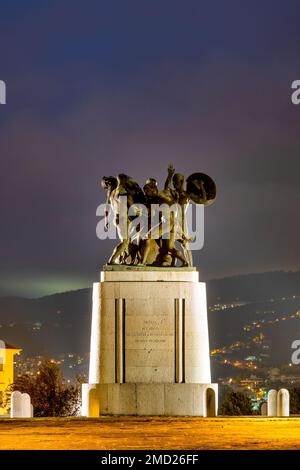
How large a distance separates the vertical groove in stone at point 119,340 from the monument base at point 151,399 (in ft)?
1.75

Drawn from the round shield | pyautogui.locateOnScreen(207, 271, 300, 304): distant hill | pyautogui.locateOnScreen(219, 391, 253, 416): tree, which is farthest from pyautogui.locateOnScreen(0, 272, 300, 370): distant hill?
the round shield

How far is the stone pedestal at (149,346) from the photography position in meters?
45.8

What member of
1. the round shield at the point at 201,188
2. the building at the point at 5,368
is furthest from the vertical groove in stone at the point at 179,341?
the building at the point at 5,368

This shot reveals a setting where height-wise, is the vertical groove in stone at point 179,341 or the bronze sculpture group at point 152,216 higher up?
the bronze sculpture group at point 152,216

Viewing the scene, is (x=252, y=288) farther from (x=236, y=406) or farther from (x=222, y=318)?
(x=236, y=406)

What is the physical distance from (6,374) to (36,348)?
48.0 m

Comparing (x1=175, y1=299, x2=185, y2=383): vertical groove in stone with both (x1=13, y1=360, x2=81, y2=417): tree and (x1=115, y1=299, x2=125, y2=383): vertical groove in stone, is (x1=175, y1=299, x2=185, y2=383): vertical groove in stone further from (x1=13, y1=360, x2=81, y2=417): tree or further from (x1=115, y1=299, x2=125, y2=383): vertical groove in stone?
(x1=13, y1=360, x2=81, y2=417): tree

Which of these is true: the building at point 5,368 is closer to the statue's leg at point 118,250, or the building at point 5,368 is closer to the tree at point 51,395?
the tree at point 51,395

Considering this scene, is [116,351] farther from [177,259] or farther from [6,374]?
[6,374]

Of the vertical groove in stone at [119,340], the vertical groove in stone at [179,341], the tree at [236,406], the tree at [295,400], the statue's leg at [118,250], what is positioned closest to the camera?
the vertical groove in stone at [119,340]

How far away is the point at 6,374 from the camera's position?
11931 cm

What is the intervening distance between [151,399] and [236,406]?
2896 centimetres

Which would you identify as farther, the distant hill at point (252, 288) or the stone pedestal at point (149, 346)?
the distant hill at point (252, 288)

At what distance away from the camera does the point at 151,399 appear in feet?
150
